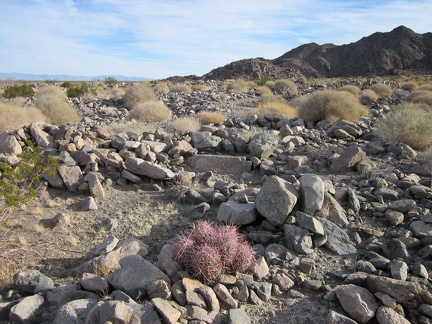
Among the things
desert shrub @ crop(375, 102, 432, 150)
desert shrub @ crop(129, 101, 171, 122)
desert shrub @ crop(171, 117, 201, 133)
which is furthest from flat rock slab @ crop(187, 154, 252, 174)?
desert shrub @ crop(129, 101, 171, 122)

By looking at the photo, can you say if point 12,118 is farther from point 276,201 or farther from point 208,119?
point 276,201

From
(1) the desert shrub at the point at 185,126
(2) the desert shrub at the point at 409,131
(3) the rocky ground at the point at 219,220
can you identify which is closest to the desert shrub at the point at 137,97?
(1) the desert shrub at the point at 185,126

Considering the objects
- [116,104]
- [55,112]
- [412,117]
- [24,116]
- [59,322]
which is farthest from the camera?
[116,104]

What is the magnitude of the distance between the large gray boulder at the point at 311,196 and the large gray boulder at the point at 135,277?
7.12 feet

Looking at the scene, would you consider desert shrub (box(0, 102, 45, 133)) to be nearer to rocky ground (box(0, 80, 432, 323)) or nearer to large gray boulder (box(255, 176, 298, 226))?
rocky ground (box(0, 80, 432, 323))

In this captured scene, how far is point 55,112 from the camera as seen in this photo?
13.3m

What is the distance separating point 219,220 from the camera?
5121 millimetres

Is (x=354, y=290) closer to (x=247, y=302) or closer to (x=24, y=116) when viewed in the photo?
(x=247, y=302)

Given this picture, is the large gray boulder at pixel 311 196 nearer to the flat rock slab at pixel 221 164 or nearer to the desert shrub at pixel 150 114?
the flat rock slab at pixel 221 164

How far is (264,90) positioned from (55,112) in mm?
16550

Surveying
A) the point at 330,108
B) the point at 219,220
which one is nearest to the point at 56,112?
the point at 330,108

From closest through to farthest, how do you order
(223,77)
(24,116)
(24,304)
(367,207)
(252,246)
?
(24,304) → (252,246) → (367,207) → (24,116) → (223,77)

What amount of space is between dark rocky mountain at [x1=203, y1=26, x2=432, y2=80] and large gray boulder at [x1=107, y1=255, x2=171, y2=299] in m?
52.6

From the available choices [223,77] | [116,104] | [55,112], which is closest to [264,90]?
[116,104]
